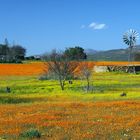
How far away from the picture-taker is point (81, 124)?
75.8 ft

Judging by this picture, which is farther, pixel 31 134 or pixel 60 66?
pixel 60 66

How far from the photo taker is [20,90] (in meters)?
63.4

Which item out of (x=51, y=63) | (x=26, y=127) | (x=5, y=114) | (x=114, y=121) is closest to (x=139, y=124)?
(x=114, y=121)

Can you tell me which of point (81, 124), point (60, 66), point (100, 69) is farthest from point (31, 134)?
point (100, 69)

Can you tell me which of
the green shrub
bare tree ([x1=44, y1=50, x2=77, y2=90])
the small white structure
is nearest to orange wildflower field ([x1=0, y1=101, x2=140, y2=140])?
the green shrub

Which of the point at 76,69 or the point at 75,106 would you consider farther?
the point at 76,69

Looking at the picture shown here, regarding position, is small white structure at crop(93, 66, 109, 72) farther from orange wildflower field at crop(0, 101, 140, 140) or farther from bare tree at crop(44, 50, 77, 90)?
orange wildflower field at crop(0, 101, 140, 140)

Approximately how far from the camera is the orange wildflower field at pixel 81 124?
1963 cm

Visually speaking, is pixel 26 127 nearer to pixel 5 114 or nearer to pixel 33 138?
pixel 33 138

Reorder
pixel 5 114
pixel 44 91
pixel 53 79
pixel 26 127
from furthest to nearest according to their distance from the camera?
1. pixel 53 79
2. pixel 44 91
3. pixel 5 114
4. pixel 26 127

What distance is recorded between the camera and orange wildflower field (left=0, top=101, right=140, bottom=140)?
Result: 19.6 m

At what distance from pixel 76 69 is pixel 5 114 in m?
60.2

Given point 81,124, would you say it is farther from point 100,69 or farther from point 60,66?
point 100,69

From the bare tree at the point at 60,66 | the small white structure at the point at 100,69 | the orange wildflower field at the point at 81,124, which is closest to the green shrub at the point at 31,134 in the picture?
the orange wildflower field at the point at 81,124
